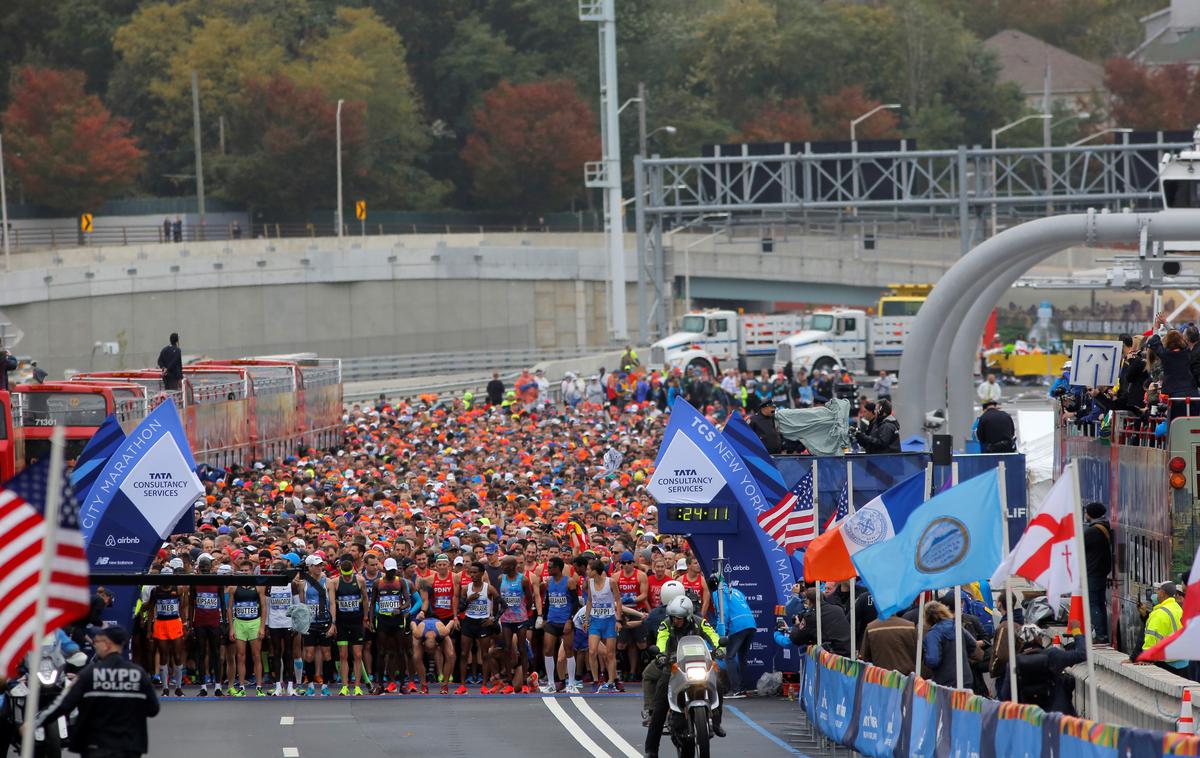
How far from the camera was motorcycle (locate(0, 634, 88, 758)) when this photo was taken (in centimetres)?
1539

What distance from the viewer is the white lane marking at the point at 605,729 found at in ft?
57.9

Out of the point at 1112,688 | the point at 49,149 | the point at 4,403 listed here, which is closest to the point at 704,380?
the point at 4,403

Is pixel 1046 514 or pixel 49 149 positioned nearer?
pixel 1046 514

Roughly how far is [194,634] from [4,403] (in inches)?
403

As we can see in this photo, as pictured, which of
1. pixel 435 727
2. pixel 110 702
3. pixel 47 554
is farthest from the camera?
pixel 435 727

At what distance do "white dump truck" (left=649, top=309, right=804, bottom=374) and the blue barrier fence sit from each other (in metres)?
45.2

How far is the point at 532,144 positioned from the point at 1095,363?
78.5 metres

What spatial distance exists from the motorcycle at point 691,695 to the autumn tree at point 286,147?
80.0 m

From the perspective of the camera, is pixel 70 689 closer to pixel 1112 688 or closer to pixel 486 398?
pixel 1112 688

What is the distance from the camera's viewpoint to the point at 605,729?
19.0 metres

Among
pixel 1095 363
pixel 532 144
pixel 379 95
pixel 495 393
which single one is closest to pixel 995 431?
pixel 1095 363

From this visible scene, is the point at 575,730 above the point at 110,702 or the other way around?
the other way around

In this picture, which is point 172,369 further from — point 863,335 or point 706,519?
point 863,335

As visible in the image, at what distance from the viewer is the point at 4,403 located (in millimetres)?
30688
